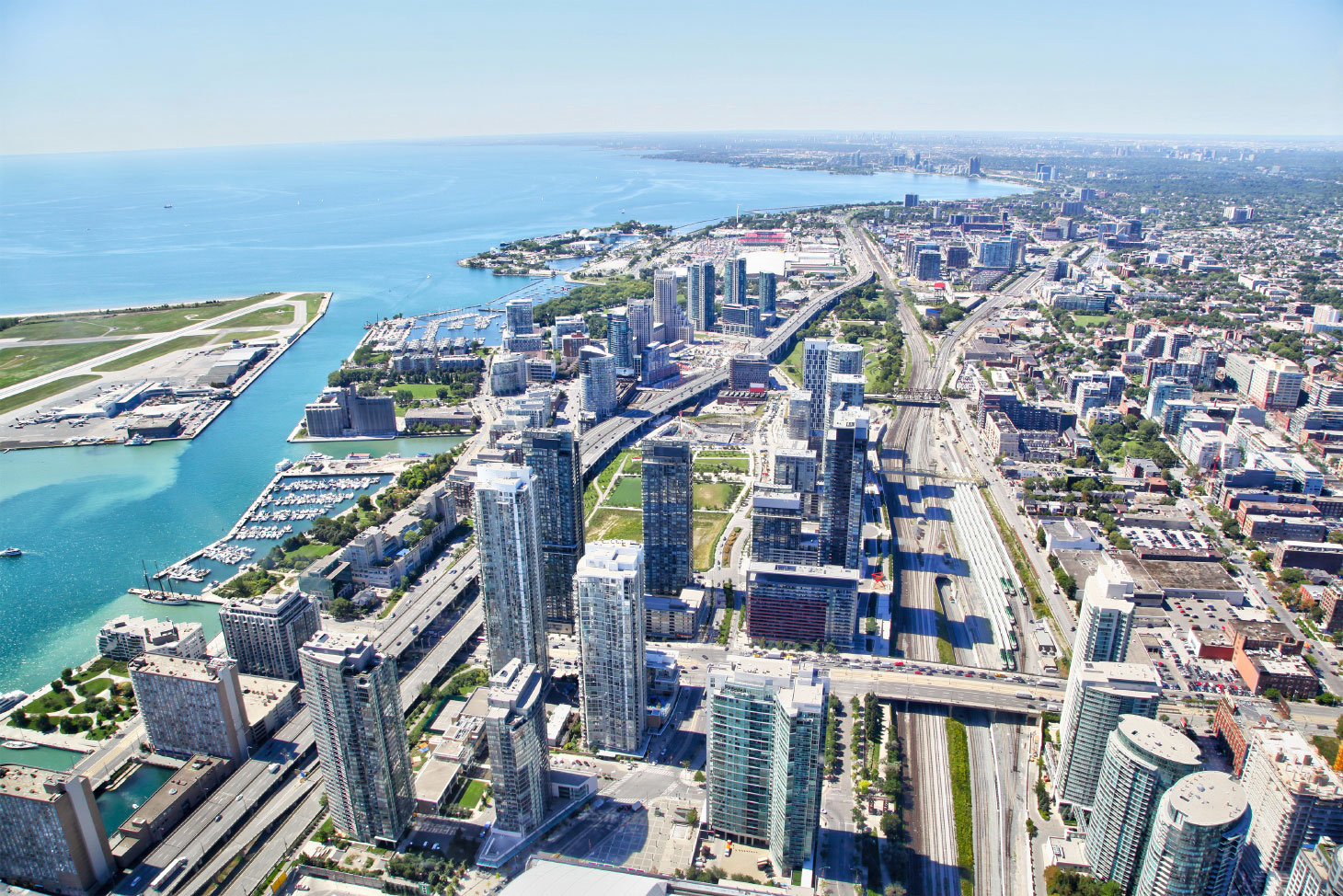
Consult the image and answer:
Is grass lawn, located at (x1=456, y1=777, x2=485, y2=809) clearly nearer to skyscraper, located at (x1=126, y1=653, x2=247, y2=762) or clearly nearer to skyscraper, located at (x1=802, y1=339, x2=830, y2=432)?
skyscraper, located at (x1=126, y1=653, x2=247, y2=762)

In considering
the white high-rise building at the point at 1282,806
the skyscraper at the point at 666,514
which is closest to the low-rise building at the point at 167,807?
the skyscraper at the point at 666,514

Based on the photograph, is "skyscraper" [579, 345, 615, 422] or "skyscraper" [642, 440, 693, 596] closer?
"skyscraper" [642, 440, 693, 596]

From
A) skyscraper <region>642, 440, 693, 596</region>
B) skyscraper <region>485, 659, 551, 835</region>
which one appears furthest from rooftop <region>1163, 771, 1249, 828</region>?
skyscraper <region>642, 440, 693, 596</region>

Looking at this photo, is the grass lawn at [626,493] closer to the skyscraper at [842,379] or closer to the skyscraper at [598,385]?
the skyscraper at [598,385]

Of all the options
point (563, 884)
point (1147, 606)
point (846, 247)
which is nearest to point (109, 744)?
point (563, 884)

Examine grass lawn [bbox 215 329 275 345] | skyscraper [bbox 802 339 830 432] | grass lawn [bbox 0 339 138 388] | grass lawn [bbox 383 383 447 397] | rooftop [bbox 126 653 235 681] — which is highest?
skyscraper [bbox 802 339 830 432]

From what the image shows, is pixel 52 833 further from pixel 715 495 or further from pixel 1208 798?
pixel 715 495

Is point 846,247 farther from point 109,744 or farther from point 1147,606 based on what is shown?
point 109,744
